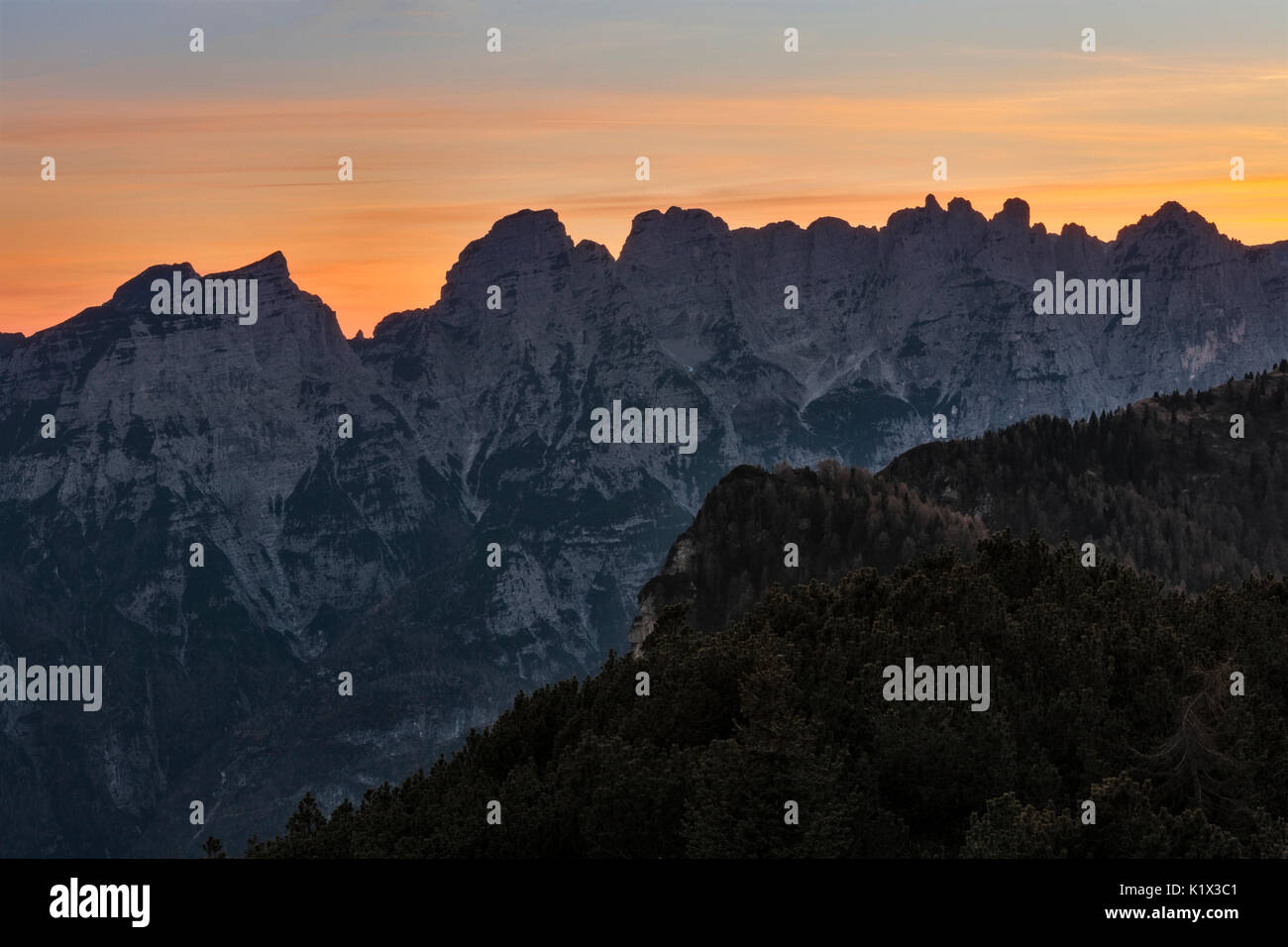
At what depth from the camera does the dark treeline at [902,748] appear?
206 ft

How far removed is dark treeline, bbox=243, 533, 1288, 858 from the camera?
206 ft

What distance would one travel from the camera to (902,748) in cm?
6794

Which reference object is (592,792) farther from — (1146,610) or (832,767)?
(1146,610)

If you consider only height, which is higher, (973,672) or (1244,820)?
(973,672)

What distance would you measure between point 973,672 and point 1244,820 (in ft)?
54.3

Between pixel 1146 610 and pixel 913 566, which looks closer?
pixel 1146 610

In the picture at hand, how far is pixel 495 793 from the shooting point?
81812mm
